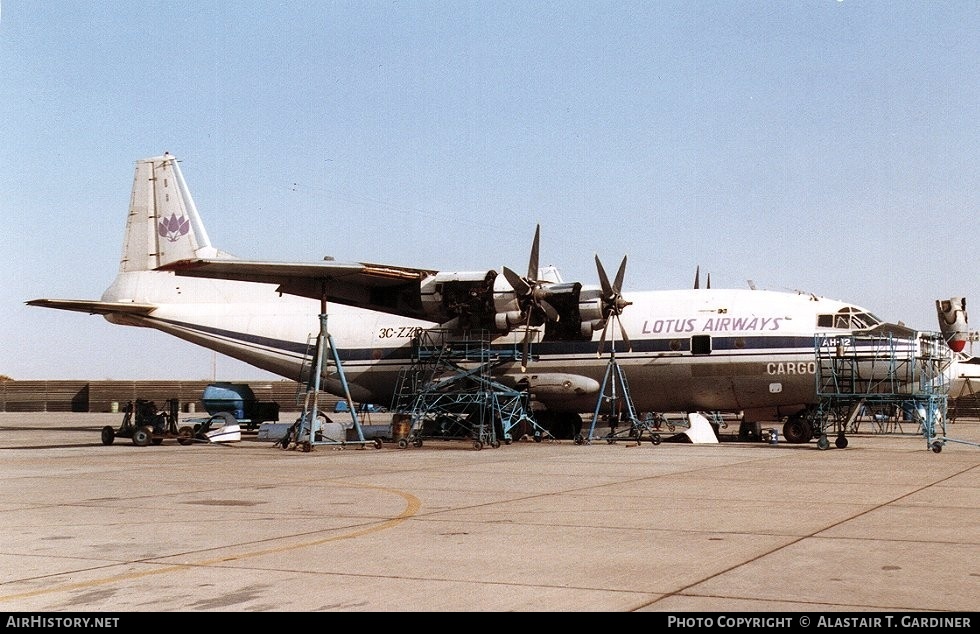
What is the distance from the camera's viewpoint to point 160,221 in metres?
38.9

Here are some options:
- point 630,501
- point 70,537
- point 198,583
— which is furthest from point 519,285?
point 198,583

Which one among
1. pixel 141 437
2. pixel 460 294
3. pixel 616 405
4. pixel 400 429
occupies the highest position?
pixel 460 294

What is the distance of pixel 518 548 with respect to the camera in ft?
32.3

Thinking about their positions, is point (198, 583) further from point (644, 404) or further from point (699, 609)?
point (644, 404)

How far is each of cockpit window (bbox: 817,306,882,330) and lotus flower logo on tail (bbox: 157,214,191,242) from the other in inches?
931

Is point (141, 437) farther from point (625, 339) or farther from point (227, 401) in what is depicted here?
point (625, 339)

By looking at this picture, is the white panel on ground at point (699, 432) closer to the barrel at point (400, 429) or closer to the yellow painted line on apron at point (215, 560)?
the barrel at point (400, 429)

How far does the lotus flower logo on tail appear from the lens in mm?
38562

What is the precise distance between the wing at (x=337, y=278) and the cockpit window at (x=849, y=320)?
12009 millimetres

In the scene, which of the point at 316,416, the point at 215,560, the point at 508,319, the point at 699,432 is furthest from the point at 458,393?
the point at 215,560

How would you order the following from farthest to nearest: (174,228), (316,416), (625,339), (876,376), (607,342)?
(174,228) < (607,342) < (625,339) < (316,416) < (876,376)

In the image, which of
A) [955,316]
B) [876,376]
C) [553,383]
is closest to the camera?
[876,376]

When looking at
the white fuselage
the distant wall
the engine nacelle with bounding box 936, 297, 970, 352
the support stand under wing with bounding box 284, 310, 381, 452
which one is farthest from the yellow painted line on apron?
the distant wall

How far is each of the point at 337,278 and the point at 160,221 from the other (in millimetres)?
11458
